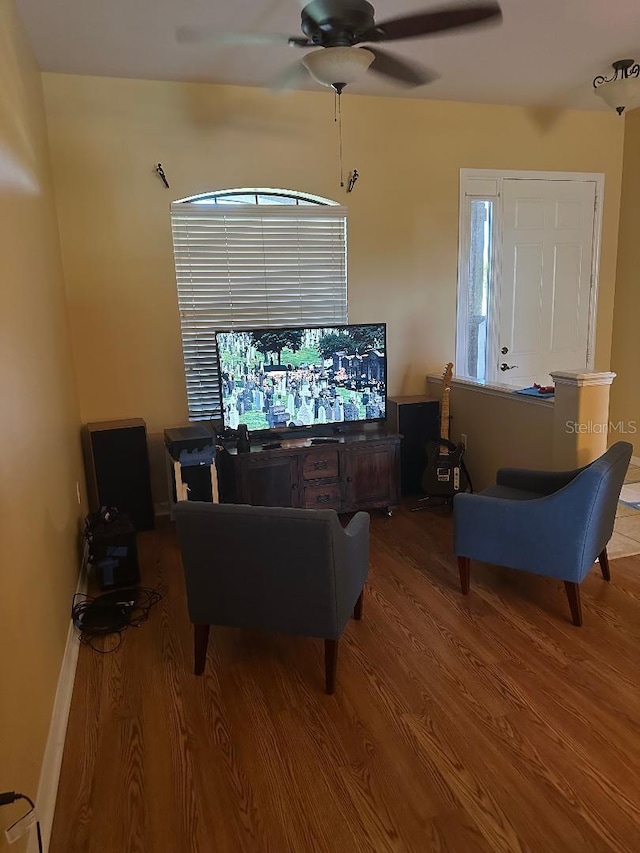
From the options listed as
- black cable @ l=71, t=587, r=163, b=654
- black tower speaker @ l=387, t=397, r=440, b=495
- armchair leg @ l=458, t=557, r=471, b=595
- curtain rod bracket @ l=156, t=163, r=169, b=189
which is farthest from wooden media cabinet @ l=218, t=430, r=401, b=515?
curtain rod bracket @ l=156, t=163, r=169, b=189

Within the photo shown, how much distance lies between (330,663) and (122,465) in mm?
2138

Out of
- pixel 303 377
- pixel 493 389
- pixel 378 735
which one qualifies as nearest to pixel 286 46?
pixel 303 377

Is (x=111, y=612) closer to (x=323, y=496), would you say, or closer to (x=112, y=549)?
(x=112, y=549)

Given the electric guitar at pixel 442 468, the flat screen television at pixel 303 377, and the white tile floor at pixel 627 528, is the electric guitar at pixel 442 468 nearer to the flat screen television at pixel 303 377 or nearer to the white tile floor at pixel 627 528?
the flat screen television at pixel 303 377

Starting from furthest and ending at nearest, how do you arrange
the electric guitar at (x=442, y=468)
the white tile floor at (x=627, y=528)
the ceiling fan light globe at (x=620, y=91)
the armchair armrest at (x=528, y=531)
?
the electric guitar at (x=442, y=468) < the ceiling fan light globe at (x=620, y=91) < the white tile floor at (x=627, y=528) < the armchair armrest at (x=528, y=531)

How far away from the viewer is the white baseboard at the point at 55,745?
1720 millimetres

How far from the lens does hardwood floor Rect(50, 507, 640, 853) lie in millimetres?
1730

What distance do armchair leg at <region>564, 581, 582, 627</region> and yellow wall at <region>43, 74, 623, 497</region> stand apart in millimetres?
2325

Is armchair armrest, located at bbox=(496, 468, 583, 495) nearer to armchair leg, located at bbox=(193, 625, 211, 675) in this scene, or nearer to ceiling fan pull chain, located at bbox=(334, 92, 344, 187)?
armchair leg, located at bbox=(193, 625, 211, 675)

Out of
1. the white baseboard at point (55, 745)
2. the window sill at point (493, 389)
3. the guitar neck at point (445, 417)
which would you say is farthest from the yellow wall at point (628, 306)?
the white baseboard at point (55, 745)

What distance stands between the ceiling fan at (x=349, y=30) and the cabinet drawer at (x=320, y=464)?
212 centimetres

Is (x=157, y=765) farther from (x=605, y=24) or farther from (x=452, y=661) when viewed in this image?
(x=605, y=24)

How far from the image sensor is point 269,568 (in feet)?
7.37

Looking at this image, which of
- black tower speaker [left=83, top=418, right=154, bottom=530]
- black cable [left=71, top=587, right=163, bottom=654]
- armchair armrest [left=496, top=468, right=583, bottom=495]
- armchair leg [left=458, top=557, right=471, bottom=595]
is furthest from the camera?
black tower speaker [left=83, top=418, right=154, bottom=530]
